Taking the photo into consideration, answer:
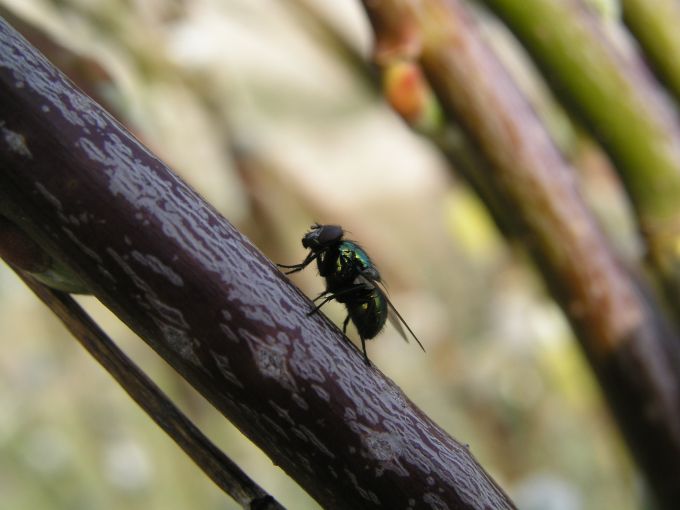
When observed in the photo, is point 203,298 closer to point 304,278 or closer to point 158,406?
point 158,406

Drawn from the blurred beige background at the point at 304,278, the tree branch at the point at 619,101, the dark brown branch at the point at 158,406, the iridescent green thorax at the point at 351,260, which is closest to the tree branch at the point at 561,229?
the tree branch at the point at 619,101

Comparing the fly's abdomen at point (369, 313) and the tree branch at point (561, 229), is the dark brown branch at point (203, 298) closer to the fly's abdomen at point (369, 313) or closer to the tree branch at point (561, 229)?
the fly's abdomen at point (369, 313)

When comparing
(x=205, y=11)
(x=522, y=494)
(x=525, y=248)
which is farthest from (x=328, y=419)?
(x=205, y=11)

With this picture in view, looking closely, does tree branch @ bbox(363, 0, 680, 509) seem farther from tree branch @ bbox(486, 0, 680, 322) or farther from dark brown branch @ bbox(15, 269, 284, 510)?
dark brown branch @ bbox(15, 269, 284, 510)

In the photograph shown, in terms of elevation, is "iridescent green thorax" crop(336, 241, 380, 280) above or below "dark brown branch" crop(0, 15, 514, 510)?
above

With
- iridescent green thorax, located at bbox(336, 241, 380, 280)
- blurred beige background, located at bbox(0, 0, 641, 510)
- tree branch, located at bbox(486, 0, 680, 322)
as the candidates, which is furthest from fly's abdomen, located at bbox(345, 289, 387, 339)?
blurred beige background, located at bbox(0, 0, 641, 510)
